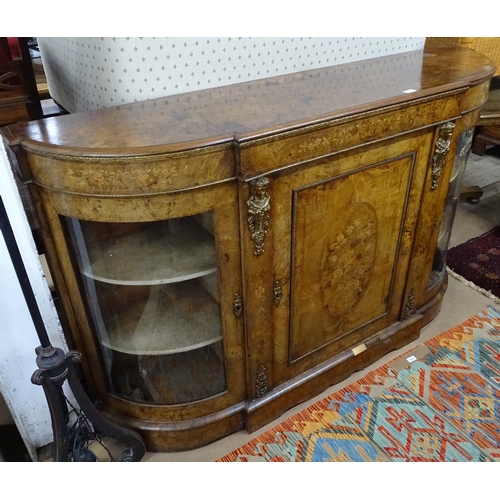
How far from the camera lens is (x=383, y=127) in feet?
4.00

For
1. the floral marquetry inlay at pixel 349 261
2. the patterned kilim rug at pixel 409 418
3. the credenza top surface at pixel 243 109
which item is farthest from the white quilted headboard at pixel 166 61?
the patterned kilim rug at pixel 409 418

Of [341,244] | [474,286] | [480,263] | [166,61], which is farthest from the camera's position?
[480,263]

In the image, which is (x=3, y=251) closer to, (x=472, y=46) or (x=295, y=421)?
(x=295, y=421)

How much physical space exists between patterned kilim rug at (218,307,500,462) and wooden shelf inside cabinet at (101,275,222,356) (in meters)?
0.39

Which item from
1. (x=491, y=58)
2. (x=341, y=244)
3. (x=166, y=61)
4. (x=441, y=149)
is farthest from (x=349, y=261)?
(x=491, y=58)

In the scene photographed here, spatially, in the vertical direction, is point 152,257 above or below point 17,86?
below

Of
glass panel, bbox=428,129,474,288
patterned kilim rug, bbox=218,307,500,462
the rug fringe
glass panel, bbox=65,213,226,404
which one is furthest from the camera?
the rug fringe

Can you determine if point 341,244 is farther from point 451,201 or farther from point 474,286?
point 474,286

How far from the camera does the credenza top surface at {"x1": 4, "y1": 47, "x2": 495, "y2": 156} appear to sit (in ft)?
3.31

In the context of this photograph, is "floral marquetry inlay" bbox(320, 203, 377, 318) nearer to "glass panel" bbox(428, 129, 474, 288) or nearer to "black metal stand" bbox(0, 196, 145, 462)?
"glass panel" bbox(428, 129, 474, 288)

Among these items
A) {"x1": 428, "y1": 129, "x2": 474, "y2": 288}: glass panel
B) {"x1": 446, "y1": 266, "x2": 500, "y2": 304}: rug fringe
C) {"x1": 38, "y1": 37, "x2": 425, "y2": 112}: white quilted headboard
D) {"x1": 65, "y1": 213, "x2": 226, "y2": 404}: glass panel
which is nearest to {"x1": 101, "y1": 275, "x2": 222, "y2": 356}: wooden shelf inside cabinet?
{"x1": 65, "y1": 213, "x2": 226, "y2": 404}: glass panel

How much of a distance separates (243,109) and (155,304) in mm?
535

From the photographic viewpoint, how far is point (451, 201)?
1.71 metres
